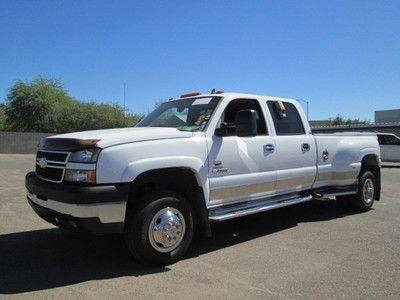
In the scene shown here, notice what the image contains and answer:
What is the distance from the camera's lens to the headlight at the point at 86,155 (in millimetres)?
4738

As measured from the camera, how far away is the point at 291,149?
7.00 meters

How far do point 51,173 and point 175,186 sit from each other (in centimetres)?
147

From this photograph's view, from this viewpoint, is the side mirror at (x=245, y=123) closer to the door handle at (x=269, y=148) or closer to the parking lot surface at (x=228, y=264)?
the door handle at (x=269, y=148)

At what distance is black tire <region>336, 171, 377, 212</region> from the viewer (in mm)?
8641

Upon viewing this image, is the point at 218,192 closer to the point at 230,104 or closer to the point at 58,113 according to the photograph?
the point at 230,104

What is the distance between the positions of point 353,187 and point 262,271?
4035 mm

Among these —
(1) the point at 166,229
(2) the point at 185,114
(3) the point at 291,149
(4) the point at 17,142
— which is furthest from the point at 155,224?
(4) the point at 17,142

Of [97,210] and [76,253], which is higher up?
[97,210]

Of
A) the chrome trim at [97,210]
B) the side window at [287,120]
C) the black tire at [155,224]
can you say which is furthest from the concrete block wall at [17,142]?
the chrome trim at [97,210]

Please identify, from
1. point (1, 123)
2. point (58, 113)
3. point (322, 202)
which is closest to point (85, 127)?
point (58, 113)

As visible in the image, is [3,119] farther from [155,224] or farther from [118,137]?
[155,224]

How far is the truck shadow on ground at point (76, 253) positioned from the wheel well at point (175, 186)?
24.3 inches

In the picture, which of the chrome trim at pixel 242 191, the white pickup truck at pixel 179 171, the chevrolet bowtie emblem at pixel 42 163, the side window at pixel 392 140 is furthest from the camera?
the side window at pixel 392 140

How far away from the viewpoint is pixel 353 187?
8430 mm
